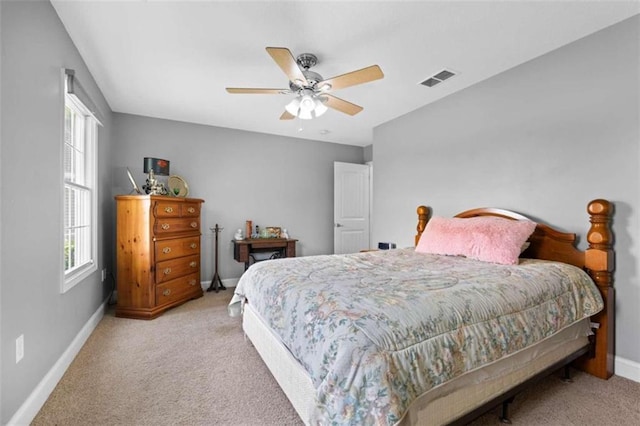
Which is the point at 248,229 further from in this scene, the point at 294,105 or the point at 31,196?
the point at 31,196

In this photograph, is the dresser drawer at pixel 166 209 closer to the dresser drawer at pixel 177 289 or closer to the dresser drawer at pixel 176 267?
the dresser drawer at pixel 176 267

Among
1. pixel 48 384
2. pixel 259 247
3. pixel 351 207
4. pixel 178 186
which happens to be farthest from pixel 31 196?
pixel 351 207

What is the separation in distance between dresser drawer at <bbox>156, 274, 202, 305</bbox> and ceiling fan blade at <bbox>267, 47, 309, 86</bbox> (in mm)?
2596

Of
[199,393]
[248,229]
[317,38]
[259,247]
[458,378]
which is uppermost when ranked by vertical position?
[317,38]

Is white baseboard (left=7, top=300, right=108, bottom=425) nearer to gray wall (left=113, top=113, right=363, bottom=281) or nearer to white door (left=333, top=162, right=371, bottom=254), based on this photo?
gray wall (left=113, top=113, right=363, bottom=281)

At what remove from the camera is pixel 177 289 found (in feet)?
11.2

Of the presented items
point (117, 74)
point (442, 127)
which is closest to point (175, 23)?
point (117, 74)

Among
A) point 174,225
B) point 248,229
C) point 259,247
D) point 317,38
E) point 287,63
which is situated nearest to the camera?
point 287,63

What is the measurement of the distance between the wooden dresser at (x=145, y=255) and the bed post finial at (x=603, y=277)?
12.5ft

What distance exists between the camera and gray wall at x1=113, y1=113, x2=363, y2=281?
3.91 m

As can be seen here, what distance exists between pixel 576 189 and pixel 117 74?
4059 millimetres

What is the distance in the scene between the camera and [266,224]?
4746 millimetres

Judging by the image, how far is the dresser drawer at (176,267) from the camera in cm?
319

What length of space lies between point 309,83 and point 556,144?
6.71 ft
